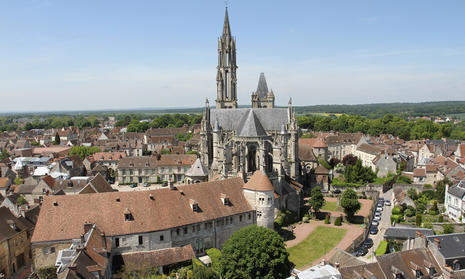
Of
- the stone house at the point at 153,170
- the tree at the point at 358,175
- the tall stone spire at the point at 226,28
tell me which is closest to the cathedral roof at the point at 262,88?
the tall stone spire at the point at 226,28

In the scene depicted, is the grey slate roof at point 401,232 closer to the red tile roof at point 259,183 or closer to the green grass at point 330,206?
the red tile roof at point 259,183

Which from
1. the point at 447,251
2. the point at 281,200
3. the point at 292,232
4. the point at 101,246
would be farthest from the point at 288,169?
the point at 101,246

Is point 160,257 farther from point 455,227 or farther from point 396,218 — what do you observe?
point 455,227

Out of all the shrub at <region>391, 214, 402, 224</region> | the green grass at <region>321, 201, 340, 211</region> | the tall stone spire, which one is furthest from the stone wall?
the tall stone spire

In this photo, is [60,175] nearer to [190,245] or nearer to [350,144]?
[190,245]

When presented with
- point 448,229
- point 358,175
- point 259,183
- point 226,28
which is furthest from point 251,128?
point 448,229

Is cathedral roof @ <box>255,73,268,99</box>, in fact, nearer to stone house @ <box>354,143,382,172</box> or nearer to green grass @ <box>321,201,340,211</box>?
stone house @ <box>354,143,382,172</box>
